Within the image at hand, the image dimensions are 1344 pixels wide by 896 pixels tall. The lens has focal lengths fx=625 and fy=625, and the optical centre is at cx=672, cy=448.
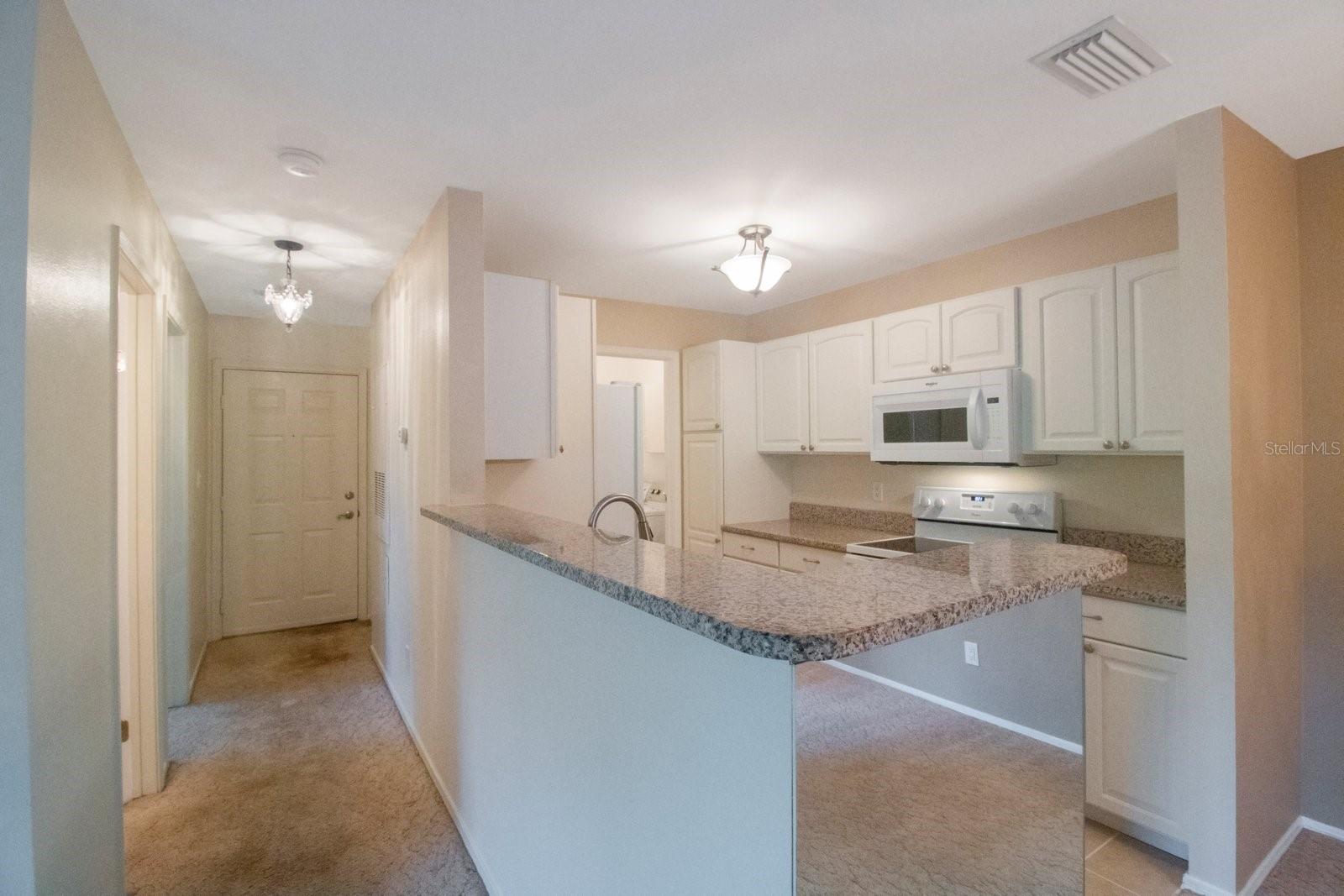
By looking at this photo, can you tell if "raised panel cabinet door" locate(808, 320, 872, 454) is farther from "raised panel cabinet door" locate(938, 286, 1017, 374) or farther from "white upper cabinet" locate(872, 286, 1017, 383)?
"raised panel cabinet door" locate(938, 286, 1017, 374)

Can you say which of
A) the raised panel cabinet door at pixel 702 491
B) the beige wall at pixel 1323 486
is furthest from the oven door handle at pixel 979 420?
the raised panel cabinet door at pixel 702 491

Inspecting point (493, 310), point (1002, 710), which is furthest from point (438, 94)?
point (1002, 710)

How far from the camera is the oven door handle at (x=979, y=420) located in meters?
2.83

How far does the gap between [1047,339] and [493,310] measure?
2.36 metres

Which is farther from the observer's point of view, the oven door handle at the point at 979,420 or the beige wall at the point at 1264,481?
the oven door handle at the point at 979,420

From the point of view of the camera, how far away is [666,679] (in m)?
1.04

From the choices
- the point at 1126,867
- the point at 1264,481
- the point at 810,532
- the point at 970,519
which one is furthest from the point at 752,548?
the point at 1264,481

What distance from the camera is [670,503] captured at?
14.4 feet

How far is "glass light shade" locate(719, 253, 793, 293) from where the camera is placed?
2.66 metres

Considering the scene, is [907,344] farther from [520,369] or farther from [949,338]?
[520,369]

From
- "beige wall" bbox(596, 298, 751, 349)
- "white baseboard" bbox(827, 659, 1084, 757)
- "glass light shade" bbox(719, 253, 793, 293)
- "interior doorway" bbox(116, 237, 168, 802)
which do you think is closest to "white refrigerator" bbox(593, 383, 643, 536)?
"beige wall" bbox(596, 298, 751, 349)

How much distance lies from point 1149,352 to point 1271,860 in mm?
1755

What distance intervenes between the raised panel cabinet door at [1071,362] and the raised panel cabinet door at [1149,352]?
0.04 metres

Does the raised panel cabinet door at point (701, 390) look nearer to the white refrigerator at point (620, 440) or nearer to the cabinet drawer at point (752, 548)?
the white refrigerator at point (620, 440)
